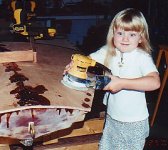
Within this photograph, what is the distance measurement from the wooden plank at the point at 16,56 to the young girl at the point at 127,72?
76 cm

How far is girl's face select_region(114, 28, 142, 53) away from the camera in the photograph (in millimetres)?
2215

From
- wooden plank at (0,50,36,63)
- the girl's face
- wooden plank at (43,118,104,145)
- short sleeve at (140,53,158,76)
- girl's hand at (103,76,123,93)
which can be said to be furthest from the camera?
wooden plank at (43,118,104,145)

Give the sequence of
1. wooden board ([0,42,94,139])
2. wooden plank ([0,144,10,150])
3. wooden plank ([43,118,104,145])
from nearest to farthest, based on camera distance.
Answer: wooden board ([0,42,94,139]) → wooden plank ([0,144,10,150]) → wooden plank ([43,118,104,145])

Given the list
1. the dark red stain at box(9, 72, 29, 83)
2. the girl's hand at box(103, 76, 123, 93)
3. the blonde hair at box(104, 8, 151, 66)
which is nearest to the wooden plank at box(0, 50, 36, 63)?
the dark red stain at box(9, 72, 29, 83)

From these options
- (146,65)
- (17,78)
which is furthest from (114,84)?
(17,78)

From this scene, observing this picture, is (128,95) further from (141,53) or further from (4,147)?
(4,147)

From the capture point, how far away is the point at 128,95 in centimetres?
236

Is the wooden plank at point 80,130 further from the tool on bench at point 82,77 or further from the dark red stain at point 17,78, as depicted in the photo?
the tool on bench at point 82,77

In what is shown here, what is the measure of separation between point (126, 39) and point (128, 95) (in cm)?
49

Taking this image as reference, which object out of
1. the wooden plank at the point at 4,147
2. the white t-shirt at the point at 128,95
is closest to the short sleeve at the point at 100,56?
the white t-shirt at the point at 128,95

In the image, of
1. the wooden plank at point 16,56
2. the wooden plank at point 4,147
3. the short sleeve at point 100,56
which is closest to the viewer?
the short sleeve at point 100,56

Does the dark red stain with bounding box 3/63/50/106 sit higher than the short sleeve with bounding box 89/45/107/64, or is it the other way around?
the short sleeve with bounding box 89/45/107/64

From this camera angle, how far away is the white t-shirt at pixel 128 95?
2275mm

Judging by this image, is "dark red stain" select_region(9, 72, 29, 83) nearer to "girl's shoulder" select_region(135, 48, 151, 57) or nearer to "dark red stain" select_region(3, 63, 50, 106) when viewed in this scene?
"dark red stain" select_region(3, 63, 50, 106)
